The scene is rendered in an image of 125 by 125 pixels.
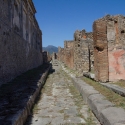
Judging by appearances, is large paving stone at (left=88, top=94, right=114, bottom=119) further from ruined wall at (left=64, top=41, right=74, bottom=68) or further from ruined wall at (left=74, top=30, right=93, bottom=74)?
ruined wall at (left=64, top=41, right=74, bottom=68)

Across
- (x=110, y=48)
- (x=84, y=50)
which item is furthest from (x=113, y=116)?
(x=84, y=50)

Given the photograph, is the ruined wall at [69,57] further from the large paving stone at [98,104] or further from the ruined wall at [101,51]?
the large paving stone at [98,104]

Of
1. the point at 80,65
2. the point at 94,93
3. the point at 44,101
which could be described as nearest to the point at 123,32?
the point at 94,93

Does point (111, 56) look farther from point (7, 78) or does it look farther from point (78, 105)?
point (7, 78)

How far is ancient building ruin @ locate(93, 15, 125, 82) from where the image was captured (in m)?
6.91

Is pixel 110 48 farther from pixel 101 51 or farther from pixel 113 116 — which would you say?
pixel 113 116

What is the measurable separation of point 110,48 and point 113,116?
4.20 meters

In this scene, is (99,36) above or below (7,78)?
above

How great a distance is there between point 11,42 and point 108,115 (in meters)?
6.01

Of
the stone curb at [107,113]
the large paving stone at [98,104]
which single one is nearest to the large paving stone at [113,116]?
the stone curb at [107,113]

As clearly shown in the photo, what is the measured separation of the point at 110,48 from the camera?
6.99 meters

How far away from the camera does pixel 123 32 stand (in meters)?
7.00

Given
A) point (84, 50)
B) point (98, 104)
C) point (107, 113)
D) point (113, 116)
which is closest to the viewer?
point (113, 116)

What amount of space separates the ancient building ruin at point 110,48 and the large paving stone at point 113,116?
3.49 m
